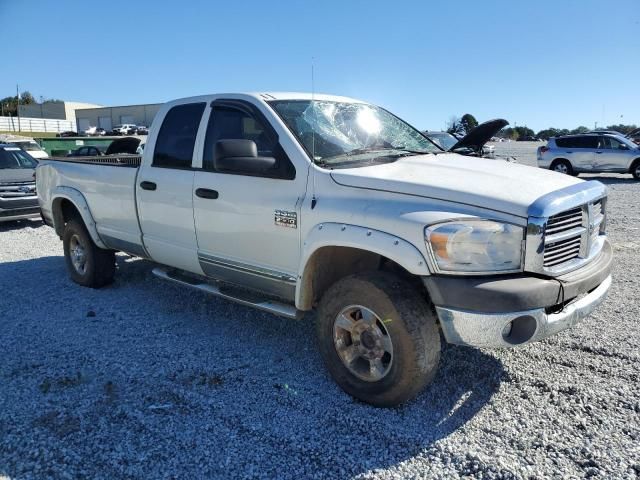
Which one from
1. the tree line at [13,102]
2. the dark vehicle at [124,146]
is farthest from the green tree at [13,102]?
the dark vehicle at [124,146]

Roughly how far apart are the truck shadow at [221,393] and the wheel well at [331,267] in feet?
2.09

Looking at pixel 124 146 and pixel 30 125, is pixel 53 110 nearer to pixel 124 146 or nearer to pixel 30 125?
pixel 30 125

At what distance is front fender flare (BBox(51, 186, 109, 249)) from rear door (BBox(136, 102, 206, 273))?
40.6 inches

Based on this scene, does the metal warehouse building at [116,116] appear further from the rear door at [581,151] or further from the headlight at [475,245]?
the headlight at [475,245]

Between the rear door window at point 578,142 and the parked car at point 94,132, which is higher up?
the parked car at point 94,132

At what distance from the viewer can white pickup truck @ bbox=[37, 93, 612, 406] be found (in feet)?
9.62

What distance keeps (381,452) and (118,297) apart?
379 cm

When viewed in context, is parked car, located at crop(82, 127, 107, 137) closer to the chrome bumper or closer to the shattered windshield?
the shattered windshield

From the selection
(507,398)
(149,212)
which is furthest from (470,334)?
(149,212)

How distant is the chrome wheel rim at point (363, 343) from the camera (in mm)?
3285

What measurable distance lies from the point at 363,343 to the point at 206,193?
1.78m

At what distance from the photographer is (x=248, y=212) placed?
3930mm

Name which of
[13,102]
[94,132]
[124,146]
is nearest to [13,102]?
[13,102]

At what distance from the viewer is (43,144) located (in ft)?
77.7
